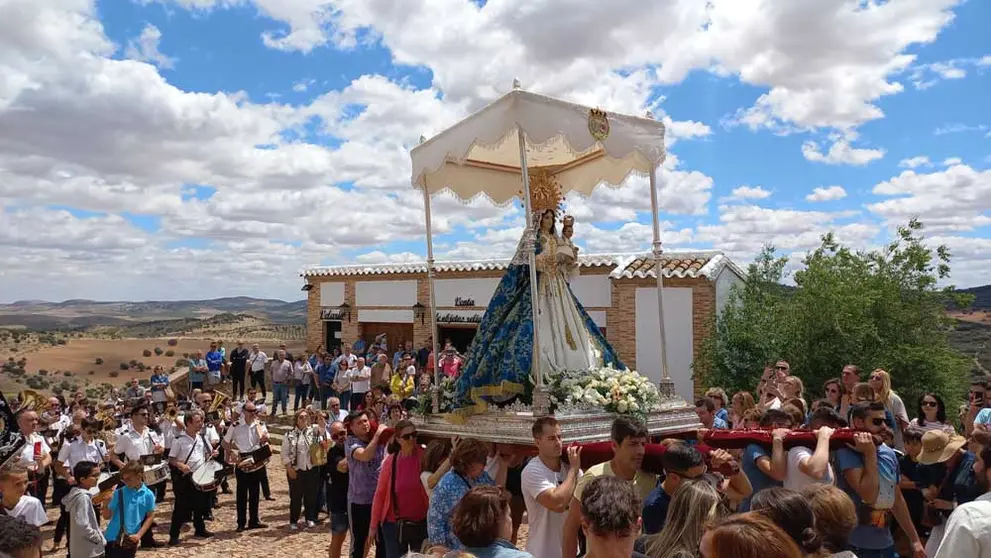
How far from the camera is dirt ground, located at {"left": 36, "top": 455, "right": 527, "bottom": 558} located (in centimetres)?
860

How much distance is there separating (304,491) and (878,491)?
7155 mm

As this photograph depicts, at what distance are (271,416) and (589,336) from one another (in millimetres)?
12177

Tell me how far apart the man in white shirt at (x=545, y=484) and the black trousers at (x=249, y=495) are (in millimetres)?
6327

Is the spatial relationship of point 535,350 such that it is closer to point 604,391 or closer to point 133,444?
point 604,391

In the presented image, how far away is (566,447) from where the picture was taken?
465cm

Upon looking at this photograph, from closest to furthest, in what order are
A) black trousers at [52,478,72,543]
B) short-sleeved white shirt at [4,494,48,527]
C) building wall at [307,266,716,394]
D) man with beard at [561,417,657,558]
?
man with beard at [561,417,657,558], short-sleeved white shirt at [4,494,48,527], black trousers at [52,478,72,543], building wall at [307,266,716,394]

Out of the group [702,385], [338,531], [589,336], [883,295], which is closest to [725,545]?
[589,336]

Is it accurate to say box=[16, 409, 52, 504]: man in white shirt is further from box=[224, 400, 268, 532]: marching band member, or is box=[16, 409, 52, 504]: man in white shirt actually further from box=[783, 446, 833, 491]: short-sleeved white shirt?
box=[783, 446, 833, 491]: short-sleeved white shirt

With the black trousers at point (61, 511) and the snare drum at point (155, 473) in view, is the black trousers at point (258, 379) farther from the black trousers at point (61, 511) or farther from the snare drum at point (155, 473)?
the snare drum at point (155, 473)

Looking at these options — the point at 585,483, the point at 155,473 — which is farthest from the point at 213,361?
the point at 585,483

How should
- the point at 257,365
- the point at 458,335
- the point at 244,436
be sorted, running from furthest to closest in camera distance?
the point at 458,335
the point at 257,365
the point at 244,436

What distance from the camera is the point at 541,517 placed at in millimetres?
4340

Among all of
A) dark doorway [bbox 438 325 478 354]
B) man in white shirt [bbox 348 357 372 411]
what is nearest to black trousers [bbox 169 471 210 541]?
man in white shirt [bbox 348 357 372 411]

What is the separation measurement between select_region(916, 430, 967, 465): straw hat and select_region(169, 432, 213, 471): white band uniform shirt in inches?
321
